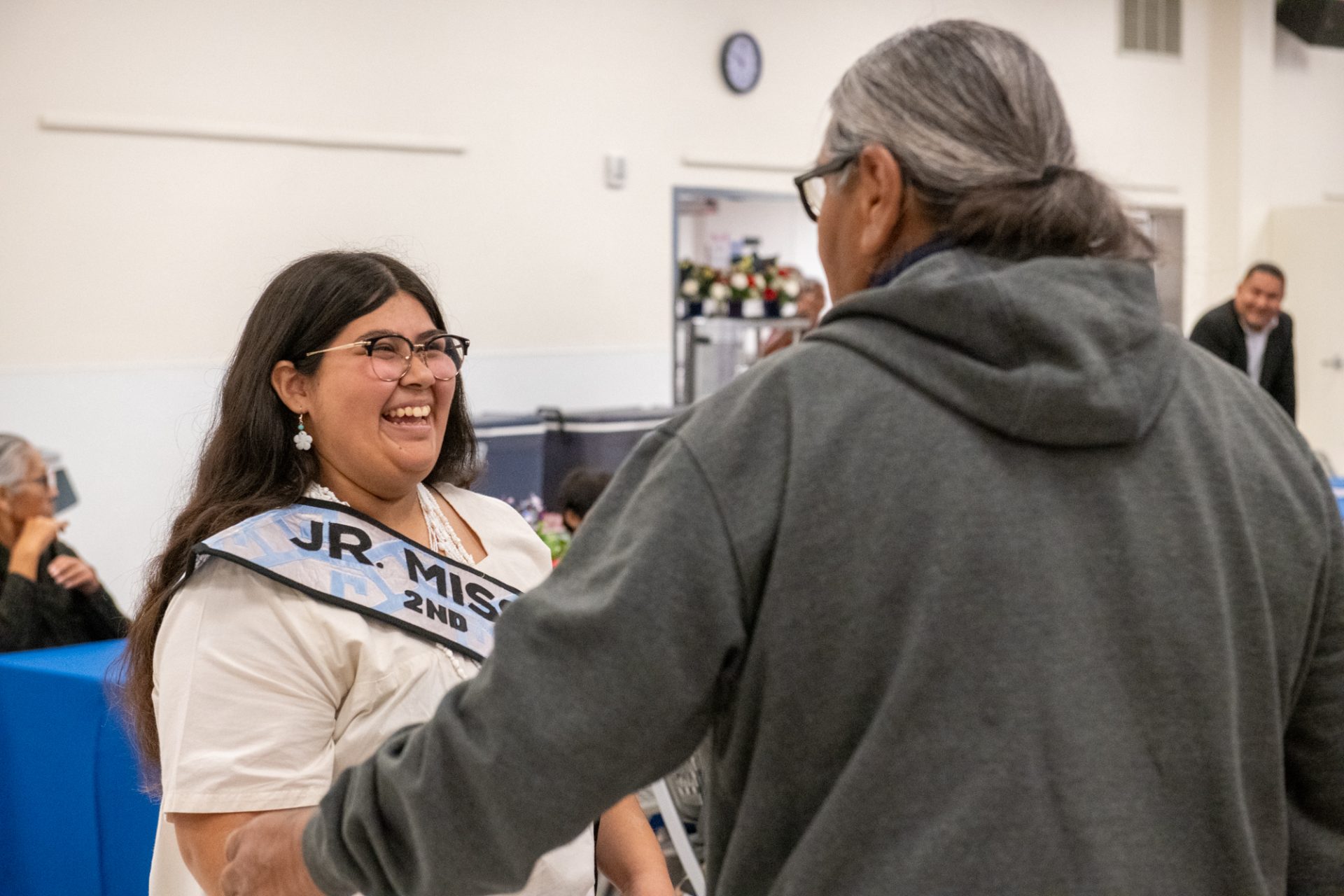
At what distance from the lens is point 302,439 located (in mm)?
1646

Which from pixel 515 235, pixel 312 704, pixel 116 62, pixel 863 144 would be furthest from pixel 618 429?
pixel 863 144

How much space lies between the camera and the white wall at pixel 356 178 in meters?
5.53

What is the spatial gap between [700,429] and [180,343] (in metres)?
5.48

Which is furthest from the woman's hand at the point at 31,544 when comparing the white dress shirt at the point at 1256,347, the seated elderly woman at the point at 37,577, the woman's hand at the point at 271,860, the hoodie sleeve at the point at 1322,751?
the white dress shirt at the point at 1256,347

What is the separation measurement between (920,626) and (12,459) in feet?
11.2

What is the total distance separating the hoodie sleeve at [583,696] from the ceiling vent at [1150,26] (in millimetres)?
9224

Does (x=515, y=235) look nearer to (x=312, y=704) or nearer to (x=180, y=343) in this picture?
(x=180, y=343)

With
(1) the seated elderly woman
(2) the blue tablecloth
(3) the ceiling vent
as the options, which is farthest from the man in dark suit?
(2) the blue tablecloth

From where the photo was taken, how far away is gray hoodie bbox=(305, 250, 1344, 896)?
2.81 ft

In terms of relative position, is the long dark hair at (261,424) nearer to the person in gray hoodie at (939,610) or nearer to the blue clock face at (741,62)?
the person in gray hoodie at (939,610)

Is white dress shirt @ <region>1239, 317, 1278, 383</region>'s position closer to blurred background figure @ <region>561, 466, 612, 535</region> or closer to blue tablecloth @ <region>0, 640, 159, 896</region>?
blurred background figure @ <region>561, 466, 612, 535</region>

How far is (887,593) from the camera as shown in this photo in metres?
0.86

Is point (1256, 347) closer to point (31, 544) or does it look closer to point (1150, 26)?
point (1150, 26)

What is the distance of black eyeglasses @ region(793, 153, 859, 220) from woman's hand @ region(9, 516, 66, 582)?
2.87 meters
